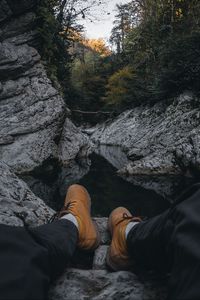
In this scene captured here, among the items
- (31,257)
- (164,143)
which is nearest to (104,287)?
(31,257)

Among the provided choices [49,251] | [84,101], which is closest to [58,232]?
[49,251]

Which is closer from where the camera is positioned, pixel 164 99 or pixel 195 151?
pixel 195 151

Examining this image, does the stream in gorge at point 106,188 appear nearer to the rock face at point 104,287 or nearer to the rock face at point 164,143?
the rock face at point 164,143

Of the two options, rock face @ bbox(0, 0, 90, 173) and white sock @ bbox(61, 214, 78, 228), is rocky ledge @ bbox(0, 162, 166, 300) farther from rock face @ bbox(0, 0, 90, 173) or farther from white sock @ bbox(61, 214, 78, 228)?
rock face @ bbox(0, 0, 90, 173)

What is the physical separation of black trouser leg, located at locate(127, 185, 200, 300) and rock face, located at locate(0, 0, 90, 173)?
19.1ft

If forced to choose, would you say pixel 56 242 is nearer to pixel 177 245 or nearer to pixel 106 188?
pixel 177 245

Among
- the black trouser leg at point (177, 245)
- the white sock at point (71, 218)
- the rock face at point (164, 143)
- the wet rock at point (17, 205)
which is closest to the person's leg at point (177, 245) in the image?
the black trouser leg at point (177, 245)

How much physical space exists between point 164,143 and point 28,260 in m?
6.39

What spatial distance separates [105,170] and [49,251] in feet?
19.9

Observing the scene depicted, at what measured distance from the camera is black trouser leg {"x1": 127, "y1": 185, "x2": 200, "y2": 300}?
2.80 feet

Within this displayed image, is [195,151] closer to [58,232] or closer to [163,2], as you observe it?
[58,232]

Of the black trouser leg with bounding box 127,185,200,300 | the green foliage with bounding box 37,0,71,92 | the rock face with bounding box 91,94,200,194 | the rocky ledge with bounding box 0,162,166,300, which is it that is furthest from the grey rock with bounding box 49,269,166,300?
the green foliage with bounding box 37,0,71,92

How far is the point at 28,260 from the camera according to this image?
103 cm

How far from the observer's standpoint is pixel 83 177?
20.9ft
